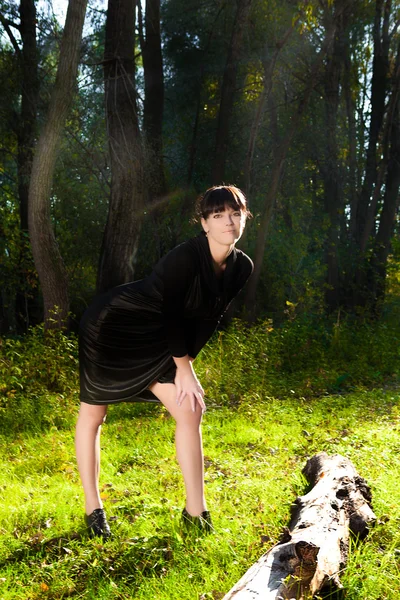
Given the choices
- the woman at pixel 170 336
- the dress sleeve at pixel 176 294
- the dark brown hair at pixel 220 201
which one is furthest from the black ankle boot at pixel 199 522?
the dark brown hair at pixel 220 201

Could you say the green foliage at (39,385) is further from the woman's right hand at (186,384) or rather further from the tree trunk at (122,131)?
the woman's right hand at (186,384)

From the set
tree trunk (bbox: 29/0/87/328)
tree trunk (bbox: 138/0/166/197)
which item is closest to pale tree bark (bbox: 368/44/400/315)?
tree trunk (bbox: 138/0/166/197)

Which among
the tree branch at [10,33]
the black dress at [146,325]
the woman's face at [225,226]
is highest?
the tree branch at [10,33]

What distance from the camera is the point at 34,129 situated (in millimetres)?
12156

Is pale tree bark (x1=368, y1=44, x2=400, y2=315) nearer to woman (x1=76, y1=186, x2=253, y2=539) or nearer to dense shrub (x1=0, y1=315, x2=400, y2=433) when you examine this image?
dense shrub (x1=0, y1=315, x2=400, y2=433)

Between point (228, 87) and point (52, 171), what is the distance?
15.2ft

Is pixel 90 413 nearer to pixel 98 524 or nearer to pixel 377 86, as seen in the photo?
pixel 98 524

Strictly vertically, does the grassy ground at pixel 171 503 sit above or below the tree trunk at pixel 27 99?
below

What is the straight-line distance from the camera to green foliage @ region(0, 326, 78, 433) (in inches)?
271

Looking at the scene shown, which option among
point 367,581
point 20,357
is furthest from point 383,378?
point 367,581

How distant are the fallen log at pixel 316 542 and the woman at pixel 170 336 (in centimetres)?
71

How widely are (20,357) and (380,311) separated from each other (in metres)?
10.2

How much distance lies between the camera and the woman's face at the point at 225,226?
11.5 feet

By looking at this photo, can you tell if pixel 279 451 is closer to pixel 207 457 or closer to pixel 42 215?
pixel 207 457
